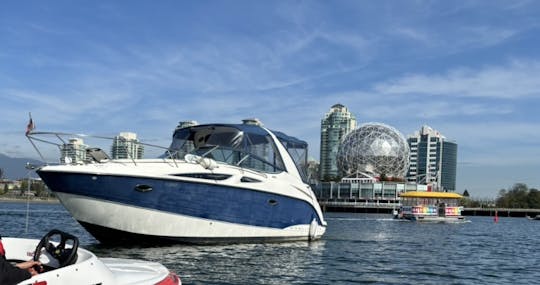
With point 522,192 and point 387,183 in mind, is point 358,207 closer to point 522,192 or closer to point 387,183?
point 387,183

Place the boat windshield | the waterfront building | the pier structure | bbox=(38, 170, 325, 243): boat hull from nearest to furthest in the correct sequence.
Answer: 1. bbox=(38, 170, 325, 243): boat hull
2. the waterfront building
3. the boat windshield
4. the pier structure

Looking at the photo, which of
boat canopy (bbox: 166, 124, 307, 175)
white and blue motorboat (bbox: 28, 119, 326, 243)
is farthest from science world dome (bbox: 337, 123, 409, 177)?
boat canopy (bbox: 166, 124, 307, 175)

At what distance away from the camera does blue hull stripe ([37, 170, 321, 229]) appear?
1825 cm

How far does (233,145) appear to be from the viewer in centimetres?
2258

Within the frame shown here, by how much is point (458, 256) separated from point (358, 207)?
108 meters

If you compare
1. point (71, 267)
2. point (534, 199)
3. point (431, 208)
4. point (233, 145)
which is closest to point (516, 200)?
point (534, 199)

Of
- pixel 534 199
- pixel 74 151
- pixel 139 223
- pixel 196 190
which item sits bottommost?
pixel 139 223

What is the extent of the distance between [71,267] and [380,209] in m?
125

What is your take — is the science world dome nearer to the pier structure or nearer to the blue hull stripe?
the pier structure

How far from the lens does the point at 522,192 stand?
156 m

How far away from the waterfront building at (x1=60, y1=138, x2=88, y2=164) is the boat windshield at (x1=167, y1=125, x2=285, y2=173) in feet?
11.7

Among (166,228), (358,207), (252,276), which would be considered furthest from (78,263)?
(358,207)

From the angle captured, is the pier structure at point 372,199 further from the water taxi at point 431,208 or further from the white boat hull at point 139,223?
the white boat hull at point 139,223

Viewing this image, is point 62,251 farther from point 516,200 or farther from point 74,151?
point 516,200
